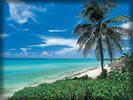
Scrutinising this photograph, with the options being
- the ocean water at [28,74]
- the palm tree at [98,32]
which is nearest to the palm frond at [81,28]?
the palm tree at [98,32]

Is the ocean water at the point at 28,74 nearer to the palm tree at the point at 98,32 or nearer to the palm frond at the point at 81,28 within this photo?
the palm tree at the point at 98,32

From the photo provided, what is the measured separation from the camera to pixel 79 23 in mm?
3867

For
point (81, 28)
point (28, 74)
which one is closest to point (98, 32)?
point (81, 28)

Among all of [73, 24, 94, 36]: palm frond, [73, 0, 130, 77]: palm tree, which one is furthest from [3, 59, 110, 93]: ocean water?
[73, 24, 94, 36]: palm frond

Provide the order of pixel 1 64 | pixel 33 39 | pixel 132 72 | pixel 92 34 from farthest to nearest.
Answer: pixel 33 39
pixel 92 34
pixel 1 64
pixel 132 72

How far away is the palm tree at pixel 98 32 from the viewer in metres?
3.62

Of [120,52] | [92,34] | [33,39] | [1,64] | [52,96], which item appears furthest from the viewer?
[33,39]

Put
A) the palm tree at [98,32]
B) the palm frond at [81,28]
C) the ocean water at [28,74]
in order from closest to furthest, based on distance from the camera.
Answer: the palm tree at [98,32], the palm frond at [81,28], the ocean water at [28,74]

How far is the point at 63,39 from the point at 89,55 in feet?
3.85

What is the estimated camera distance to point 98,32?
3.73m

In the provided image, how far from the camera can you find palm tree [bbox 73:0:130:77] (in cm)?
362

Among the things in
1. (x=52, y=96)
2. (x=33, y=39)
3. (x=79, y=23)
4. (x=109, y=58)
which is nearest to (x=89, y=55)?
(x=109, y=58)

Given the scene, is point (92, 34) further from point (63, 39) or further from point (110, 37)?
point (63, 39)

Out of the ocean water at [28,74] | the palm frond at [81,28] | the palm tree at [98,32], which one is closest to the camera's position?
the palm tree at [98,32]
